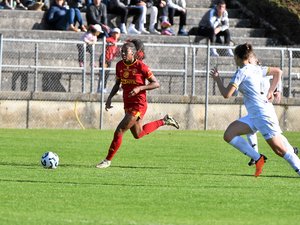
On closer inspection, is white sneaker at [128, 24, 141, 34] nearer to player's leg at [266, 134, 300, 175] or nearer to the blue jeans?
the blue jeans

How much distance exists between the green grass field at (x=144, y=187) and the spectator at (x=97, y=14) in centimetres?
819

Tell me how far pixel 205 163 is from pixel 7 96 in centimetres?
989

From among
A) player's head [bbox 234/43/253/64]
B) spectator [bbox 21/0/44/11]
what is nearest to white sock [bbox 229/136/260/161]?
player's head [bbox 234/43/253/64]

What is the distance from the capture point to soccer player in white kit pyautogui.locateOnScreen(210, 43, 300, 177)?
1552cm

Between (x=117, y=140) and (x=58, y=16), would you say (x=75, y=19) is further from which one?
(x=117, y=140)

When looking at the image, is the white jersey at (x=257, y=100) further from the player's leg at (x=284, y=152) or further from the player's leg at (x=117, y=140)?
the player's leg at (x=117, y=140)

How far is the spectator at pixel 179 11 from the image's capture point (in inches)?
1326

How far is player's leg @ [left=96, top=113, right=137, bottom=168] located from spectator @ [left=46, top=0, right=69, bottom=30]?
1370cm

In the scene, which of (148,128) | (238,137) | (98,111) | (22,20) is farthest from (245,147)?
(22,20)

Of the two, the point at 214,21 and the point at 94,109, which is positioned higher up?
the point at 214,21

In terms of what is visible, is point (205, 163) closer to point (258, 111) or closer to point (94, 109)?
point (258, 111)

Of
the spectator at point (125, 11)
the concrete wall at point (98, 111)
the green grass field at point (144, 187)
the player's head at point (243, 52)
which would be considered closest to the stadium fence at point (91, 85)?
the concrete wall at point (98, 111)

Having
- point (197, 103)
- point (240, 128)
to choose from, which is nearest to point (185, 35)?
point (197, 103)

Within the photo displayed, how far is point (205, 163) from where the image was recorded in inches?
766
